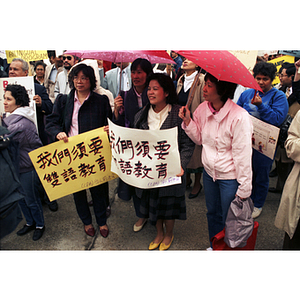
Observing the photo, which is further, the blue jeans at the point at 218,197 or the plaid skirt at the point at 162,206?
the plaid skirt at the point at 162,206

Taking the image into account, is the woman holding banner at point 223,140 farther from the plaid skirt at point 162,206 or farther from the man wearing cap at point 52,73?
the man wearing cap at point 52,73

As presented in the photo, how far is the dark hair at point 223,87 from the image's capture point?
6.48ft

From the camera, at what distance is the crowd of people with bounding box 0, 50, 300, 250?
2000 millimetres

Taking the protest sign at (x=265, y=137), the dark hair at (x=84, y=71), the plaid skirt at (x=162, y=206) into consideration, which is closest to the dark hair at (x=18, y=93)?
the dark hair at (x=84, y=71)

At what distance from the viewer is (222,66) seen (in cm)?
178

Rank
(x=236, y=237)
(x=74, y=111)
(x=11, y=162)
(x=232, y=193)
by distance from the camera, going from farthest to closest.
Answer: (x=74, y=111) → (x=232, y=193) → (x=236, y=237) → (x=11, y=162)

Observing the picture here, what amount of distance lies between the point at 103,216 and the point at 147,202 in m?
0.73

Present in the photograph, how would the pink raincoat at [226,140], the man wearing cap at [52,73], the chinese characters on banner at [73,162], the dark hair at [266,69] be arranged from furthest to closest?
the man wearing cap at [52,73], the dark hair at [266,69], the chinese characters on banner at [73,162], the pink raincoat at [226,140]

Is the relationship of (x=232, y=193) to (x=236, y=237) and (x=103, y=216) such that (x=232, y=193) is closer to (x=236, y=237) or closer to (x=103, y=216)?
(x=236, y=237)

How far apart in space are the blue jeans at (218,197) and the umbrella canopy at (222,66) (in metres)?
0.89

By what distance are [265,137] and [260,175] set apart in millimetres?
690

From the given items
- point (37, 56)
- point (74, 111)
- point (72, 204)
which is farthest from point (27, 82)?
point (72, 204)

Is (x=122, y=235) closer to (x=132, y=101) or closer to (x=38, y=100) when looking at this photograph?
(x=132, y=101)

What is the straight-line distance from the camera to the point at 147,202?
2598mm
